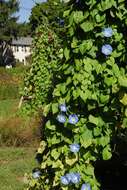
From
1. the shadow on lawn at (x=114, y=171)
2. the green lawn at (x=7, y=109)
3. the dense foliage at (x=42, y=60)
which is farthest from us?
the dense foliage at (x=42, y=60)

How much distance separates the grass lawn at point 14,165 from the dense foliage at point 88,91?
9.28 ft

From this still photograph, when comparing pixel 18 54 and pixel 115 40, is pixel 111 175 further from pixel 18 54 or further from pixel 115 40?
pixel 18 54

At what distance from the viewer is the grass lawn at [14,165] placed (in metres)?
8.24

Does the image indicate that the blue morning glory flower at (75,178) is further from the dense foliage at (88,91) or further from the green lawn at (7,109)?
the green lawn at (7,109)

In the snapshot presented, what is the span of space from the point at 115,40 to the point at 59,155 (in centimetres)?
129

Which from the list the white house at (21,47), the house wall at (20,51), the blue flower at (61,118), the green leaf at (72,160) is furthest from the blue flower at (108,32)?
the house wall at (20,51)

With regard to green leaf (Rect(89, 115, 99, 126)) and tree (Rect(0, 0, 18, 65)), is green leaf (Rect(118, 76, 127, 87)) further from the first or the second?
tree (Rect(0, 0, 18, 65))

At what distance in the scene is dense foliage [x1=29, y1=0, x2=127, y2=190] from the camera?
502 centimetres

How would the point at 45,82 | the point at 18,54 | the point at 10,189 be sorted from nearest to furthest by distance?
the point at 10,189 < the point at 45,82 < the point at 18,54

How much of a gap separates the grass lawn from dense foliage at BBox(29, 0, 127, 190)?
2829 millimetres

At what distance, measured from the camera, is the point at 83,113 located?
5234mm

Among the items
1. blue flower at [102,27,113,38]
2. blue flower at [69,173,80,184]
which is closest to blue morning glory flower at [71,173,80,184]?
blue flower at [69,173,80,184]

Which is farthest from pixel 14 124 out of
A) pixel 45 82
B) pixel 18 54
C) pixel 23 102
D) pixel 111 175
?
pixel 18 54

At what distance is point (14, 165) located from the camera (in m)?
9.62
